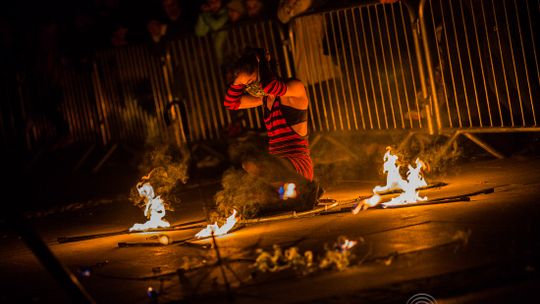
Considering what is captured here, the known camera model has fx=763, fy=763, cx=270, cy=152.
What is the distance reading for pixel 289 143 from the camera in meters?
8.31

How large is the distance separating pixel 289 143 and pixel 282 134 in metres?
0.12

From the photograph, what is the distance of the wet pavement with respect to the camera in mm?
4921

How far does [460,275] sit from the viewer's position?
16.1 feet

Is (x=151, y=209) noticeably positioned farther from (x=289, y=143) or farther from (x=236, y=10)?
(x=236, y=10)

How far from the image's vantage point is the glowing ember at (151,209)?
8.59m

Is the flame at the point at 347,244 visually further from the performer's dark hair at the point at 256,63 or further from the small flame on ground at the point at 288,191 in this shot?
the performer's dark hair at the point at 256,63

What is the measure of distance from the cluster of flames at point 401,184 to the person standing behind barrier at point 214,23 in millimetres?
5406

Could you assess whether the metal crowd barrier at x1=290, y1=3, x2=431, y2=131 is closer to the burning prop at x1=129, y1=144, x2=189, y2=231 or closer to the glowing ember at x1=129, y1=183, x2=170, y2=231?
the burning prop at x1=129, y1=144, x2=189, y2=231

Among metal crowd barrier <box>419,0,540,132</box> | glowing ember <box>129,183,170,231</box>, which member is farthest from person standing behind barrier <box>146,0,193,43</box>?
glowing ember <box>129,183,170,231</box>

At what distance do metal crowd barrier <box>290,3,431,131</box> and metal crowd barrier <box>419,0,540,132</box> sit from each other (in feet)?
1.00

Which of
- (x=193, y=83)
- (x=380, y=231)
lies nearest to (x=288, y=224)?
(x=380, y=231)

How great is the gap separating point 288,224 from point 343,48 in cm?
465

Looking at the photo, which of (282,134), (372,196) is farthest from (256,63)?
(372,196)

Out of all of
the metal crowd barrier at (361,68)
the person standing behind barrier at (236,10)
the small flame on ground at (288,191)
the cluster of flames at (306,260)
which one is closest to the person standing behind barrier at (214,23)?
the person standing behind barrier at (236,10)
